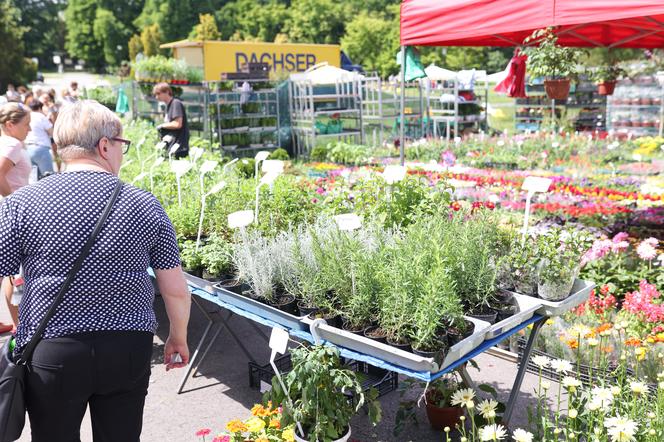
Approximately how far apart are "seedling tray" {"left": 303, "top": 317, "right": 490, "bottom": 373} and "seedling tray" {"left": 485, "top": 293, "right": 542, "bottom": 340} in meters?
0.05

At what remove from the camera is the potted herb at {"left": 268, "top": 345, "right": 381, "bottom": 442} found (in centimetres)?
261

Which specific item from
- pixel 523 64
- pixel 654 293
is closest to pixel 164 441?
pixel 654 293

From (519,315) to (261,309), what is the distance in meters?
1.22

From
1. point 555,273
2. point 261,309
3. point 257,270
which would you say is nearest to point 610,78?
point 555,273

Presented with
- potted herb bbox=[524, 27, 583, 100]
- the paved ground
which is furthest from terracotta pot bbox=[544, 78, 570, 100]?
the paved ground

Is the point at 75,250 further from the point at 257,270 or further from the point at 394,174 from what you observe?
the point at 394,174

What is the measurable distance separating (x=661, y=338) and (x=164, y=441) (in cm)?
262

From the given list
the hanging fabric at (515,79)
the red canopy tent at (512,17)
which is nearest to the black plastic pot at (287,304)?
the red canopy tent at (512,17)

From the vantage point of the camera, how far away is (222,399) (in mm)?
3723

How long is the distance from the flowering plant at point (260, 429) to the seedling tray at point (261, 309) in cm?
38

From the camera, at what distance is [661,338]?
319 centimetres

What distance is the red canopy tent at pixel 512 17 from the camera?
159 inches

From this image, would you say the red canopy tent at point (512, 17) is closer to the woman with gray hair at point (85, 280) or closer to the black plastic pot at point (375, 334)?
the black plastic pot at point (375, 334)

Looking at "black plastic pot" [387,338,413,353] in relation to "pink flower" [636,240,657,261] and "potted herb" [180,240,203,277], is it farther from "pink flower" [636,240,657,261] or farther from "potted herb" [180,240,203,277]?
"pink flower" [636,240,657,261]
